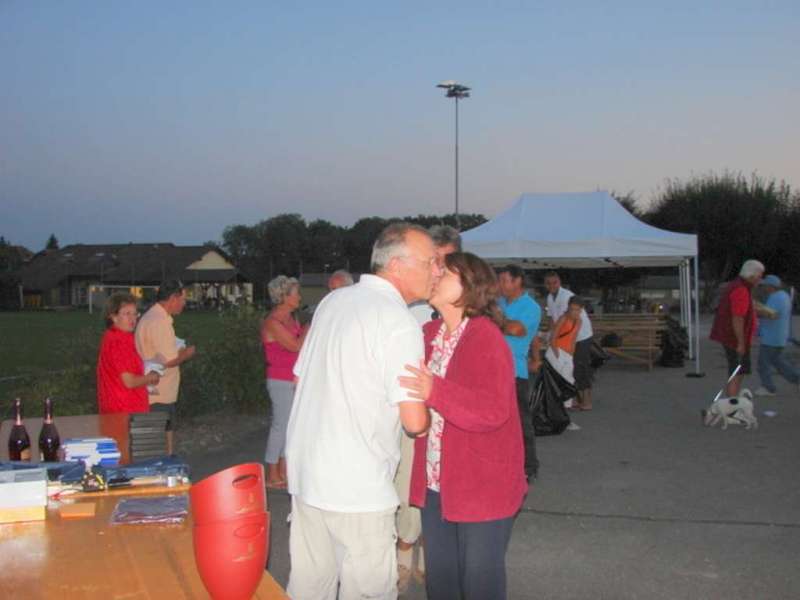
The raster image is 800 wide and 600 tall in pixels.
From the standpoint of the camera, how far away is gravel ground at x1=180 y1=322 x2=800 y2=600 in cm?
465

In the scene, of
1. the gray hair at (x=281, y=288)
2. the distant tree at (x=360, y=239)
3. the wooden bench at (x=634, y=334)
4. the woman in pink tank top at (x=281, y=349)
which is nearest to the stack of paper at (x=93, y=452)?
the woman in pink tank top at (x=281, y=349)

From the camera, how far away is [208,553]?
204cm

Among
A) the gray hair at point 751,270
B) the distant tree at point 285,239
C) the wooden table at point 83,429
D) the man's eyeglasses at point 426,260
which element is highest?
the distant tree at point 285,239

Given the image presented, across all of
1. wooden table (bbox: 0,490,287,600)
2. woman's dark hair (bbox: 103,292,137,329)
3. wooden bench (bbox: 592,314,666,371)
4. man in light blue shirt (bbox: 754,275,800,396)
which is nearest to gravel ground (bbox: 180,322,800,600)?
man in light blue shirt (bbox: 754,275,800,396)

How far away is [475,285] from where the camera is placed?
316cm

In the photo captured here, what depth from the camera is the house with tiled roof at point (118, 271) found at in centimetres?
7119

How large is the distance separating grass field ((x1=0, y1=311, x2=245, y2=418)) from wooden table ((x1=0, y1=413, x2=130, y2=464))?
14.1 feet

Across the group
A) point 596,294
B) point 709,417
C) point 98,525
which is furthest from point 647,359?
point 596,294

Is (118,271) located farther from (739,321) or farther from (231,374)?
(739,321)

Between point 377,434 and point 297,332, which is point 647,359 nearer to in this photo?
point 297,332

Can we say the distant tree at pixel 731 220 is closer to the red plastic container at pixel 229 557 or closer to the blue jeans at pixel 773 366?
the blue jeans at pixel 773 366

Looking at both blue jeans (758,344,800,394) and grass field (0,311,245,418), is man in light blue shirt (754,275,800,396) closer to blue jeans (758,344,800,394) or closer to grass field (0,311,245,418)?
blue jeans (758,344,800,394)

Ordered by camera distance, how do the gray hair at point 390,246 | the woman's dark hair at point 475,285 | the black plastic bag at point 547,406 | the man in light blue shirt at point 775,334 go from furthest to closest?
1. the man in light blue shirt at point 775,334
2. the black plastic bag at point 547,406
3. the woman's dark hair at point 475,285
4. the gray hair at point 390,246

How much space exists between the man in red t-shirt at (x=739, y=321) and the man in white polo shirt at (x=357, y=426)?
7.65m
